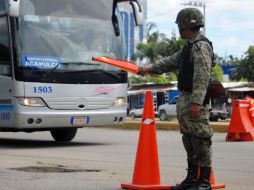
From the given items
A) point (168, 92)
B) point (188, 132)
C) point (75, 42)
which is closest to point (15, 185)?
point (188, 132)

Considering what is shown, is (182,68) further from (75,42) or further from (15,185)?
(75,42)

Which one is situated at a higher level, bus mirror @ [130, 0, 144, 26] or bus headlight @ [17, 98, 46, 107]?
bus mirror @ [130, 0, 144, 26]

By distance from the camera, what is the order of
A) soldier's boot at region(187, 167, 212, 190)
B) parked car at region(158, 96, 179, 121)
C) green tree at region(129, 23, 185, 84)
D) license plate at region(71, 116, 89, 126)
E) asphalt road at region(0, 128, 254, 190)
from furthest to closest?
green tree at region(129, 23, 185, 84)
parked car at region(158, 96, 179, 121)
license plate at region(71, 116, 89, 126)
asphalt road at region(0, 128, 254, 190)
soldier's boot at region(187, 167, 212, 190)

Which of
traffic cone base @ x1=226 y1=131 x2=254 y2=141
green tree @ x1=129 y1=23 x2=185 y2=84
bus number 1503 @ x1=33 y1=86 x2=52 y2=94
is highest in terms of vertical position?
green tree @ x1=129 y1=23 x2=185 y2=84

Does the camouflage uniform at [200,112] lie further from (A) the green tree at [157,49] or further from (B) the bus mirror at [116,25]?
(A) the green tree at [157,49]

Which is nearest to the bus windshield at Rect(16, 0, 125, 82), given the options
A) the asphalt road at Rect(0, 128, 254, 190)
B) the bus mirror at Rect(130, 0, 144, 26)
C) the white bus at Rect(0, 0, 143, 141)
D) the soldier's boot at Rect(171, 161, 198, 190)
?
the white bus at Rect(0, 0, 143, 141)

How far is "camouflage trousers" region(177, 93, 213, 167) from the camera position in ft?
21.7

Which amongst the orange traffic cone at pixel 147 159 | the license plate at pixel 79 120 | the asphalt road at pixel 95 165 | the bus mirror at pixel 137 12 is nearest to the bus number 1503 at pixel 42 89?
the license plate at pixel 79 120

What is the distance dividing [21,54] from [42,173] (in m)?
4.74

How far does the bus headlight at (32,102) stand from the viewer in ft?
42.9

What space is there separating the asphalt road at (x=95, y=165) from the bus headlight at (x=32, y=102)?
3.17 ft

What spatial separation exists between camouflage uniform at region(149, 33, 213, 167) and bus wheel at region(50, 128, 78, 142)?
9212 millimetres

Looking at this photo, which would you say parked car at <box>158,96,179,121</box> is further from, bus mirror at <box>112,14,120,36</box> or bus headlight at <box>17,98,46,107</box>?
bus headlight at <box>17,98,46,107</box>

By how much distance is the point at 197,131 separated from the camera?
6.62m
